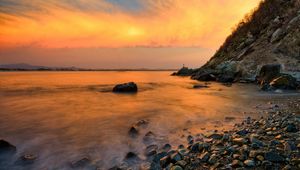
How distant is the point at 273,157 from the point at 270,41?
3595 cm

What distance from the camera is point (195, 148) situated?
20.4 feet

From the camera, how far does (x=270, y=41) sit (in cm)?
3572

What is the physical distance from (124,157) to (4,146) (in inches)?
150

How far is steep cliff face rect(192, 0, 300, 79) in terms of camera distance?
101 ft

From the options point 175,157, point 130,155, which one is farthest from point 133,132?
point 175,157

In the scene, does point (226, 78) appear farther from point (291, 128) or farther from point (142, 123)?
point (291, 128)

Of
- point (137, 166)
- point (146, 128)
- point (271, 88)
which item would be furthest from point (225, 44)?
point (137, 166)

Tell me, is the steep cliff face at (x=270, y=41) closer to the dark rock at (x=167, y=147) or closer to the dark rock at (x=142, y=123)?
the dark rock at (x=142, y=123)

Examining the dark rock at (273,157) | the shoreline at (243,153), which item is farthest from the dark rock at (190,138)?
the dark rock at (273,157)

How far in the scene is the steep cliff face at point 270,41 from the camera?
30898mm

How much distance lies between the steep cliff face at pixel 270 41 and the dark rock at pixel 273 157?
25.1 metres

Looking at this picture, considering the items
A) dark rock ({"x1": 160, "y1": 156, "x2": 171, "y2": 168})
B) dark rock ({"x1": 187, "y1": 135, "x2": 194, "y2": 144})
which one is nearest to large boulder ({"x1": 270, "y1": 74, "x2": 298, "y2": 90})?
dark rock ({"x1": 187, "y1": 135, "x2": 194, "y2": 144})

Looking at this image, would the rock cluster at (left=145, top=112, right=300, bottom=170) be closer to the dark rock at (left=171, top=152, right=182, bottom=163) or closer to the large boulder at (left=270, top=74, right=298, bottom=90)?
the dark rock at (left=171, top=152, right=182, bottom=163)

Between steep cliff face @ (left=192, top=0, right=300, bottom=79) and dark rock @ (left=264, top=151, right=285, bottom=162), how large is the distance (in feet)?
82.4
